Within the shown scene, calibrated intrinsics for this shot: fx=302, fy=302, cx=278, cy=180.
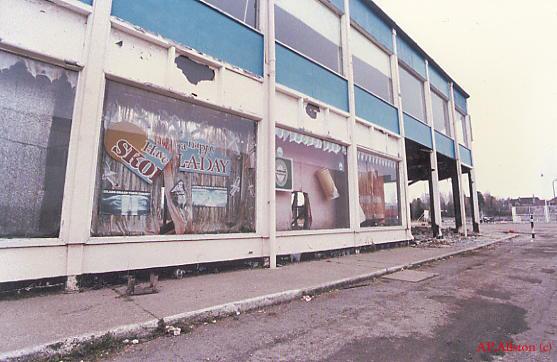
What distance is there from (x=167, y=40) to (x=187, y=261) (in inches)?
179

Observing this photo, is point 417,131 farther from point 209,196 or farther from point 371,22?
point 209,196

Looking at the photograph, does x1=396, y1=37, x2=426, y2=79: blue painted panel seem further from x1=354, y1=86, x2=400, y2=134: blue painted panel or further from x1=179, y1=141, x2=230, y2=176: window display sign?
x1=179, y1=141, x2=230, y2=176: window display sign

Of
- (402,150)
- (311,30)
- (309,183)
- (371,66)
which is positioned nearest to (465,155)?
(402,150)

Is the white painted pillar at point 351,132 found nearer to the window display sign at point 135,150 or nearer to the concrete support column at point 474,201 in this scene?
the window display sign at point 135,150

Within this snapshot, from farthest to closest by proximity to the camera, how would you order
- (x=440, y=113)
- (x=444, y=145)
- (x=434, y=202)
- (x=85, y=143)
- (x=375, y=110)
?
(x=440, y=113)
(x=444, y=145)
(x=434, y=202)
(x=375, y=110)
(x=85, y=143)

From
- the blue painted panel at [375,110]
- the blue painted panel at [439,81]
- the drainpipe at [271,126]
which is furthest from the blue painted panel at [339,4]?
the blue painted panel at [439,81]

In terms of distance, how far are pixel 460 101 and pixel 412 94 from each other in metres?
8.26

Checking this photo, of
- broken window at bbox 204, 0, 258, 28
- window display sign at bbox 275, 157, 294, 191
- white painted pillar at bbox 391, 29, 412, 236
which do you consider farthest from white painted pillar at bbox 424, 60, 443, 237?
broken window at bbox 204, 0, 258, 28

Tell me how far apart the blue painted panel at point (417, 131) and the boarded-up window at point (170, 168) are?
9.45 meters

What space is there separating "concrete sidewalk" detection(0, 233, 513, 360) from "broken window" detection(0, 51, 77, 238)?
1196mm

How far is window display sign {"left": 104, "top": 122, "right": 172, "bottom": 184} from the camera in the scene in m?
5.59

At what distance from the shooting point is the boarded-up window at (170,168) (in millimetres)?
5547

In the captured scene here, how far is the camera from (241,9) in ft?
26.7

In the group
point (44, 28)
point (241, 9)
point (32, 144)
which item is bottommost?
point (32, 144)
